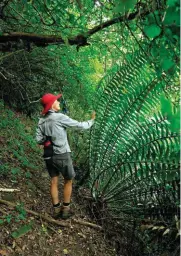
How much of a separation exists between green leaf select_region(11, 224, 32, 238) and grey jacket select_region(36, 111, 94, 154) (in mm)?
963

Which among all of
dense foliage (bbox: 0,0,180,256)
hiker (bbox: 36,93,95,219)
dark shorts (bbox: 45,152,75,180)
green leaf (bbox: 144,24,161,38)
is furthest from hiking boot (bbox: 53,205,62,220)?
green leaf (bbox: 144,24,161,38)

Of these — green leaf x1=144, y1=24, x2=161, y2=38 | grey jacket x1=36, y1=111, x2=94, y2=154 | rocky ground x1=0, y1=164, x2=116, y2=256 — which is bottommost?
rocky ground x1=0, y1=164, x2=116, y2=256

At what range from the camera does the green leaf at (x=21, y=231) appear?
3.53 m

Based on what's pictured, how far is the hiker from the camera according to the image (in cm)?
391

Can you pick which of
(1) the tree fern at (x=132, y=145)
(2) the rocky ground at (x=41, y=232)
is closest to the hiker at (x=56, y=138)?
(2) the rocky ground at (x=41, y=232)

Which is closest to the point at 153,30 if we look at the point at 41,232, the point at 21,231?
the point at 21,231

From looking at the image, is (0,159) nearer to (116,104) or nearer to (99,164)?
(99,164)

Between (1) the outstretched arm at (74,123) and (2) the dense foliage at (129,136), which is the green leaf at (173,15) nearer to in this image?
(2) the dense foliage at (129,136)

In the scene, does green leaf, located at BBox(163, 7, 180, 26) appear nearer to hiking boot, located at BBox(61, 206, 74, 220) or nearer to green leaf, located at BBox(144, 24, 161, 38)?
green leaf, located at BBox(144, 24, 161, 38)

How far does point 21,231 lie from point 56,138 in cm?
117

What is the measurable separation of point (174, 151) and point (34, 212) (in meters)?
2.03

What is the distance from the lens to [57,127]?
12.8 feet

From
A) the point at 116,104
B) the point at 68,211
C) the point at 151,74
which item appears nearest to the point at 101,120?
the point at 116,104

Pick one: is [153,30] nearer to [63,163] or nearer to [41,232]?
[63,163]
